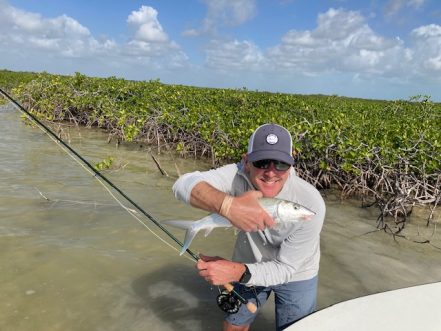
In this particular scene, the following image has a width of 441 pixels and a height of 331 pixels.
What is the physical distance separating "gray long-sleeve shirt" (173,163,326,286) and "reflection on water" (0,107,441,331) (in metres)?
1.29

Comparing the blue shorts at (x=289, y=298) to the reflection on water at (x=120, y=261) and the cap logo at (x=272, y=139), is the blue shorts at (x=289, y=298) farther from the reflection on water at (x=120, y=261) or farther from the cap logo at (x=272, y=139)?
the cap logo at (x=272, y=139)

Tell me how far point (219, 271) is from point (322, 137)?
5830 mm

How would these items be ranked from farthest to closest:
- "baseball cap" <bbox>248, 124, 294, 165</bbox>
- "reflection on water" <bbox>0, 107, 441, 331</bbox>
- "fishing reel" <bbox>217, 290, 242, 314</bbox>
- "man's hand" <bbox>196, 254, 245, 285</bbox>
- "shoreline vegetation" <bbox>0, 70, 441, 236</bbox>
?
"shoreline vegetation" <bbox>0, 70, 441, 236</bbox>
"reflection on water" <bbox>0, 107, 441, 331</bbox>
"fishing reel" <bbox>217, 290, 242, 314</bbox>
"man's hand" <bbox>196, 254, 245, 285</bbox>
"baseball cap" <bbox>248, 124, 294, 165</bbox>

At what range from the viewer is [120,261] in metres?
5.36

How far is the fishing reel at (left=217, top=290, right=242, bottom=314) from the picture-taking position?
11.2 ft

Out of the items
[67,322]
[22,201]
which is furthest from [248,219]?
[22,201]

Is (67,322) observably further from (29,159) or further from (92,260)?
(29,159)

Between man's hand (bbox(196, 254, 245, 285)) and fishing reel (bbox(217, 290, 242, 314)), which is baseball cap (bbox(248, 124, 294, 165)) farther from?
fishing reel (bbox(217, 290, 242, 314))

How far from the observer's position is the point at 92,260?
5.32m

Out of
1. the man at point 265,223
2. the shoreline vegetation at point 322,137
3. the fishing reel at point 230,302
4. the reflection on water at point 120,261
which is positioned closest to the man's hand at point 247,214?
the man at point 265,223

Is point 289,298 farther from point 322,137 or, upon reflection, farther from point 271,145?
point 322,137

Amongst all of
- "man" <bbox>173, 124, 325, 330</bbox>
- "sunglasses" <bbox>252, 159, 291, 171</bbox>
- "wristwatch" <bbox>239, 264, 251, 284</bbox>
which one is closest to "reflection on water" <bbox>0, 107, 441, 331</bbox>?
"man" <bbox>173, 124, 325, 330</bbox>

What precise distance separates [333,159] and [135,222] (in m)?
4.01

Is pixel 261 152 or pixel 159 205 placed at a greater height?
pixel 261 152
